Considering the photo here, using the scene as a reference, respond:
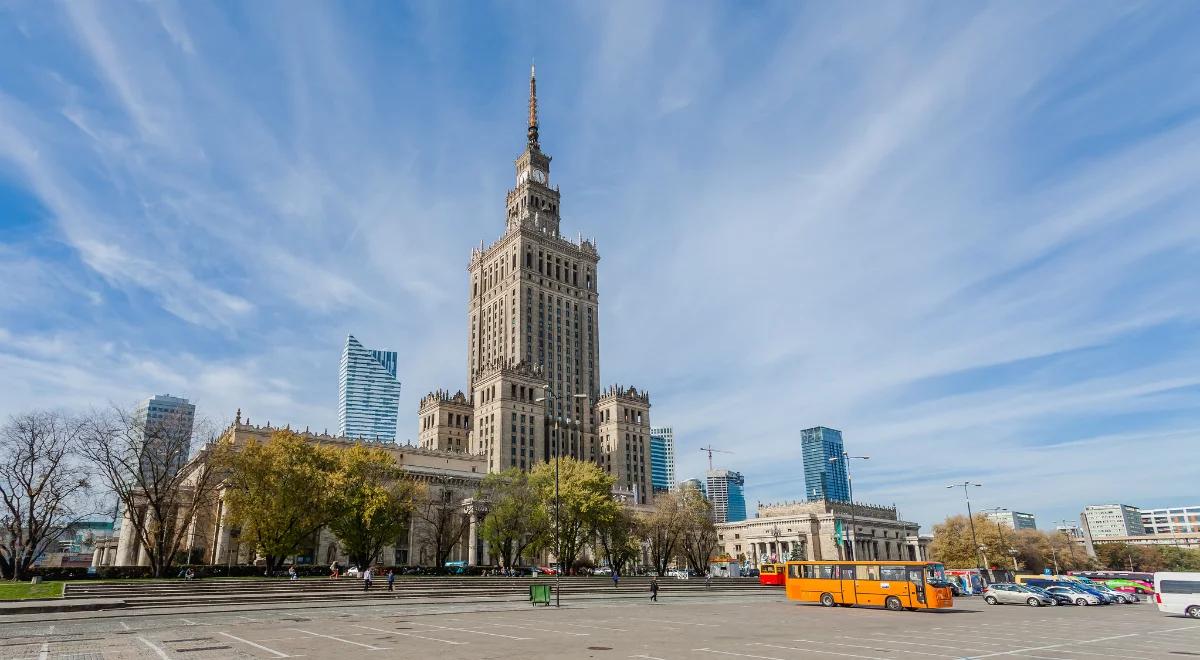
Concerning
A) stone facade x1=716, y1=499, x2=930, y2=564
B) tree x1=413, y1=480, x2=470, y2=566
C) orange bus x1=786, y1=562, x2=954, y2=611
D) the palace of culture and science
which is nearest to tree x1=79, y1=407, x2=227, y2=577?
tree x1=413, y1=480, x2=470, y2=566

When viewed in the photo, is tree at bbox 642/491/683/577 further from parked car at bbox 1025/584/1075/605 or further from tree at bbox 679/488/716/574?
parked car at bbox 1025/584/1075/605

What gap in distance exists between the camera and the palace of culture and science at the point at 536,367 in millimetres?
133625

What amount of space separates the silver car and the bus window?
14446 millimetres

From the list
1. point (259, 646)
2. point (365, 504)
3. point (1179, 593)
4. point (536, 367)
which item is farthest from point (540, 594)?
point (536, 367)

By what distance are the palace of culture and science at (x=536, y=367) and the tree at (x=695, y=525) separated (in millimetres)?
43308

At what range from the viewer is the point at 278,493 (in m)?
58.9

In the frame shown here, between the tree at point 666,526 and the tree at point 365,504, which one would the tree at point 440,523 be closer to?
the tree at point 365,504

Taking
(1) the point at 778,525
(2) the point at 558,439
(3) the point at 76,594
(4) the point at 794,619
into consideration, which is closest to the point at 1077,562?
(1) the point at 778,525

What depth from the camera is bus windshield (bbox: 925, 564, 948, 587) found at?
37.1 m

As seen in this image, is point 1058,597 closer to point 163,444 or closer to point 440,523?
point 440,523

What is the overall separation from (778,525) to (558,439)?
54.2 metres

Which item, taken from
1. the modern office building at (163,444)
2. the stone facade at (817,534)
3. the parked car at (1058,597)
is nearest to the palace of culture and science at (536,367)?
the stone facade at (817,534)

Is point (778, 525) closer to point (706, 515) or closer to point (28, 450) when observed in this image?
point (706, 515)

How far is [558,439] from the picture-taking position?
132000mm
